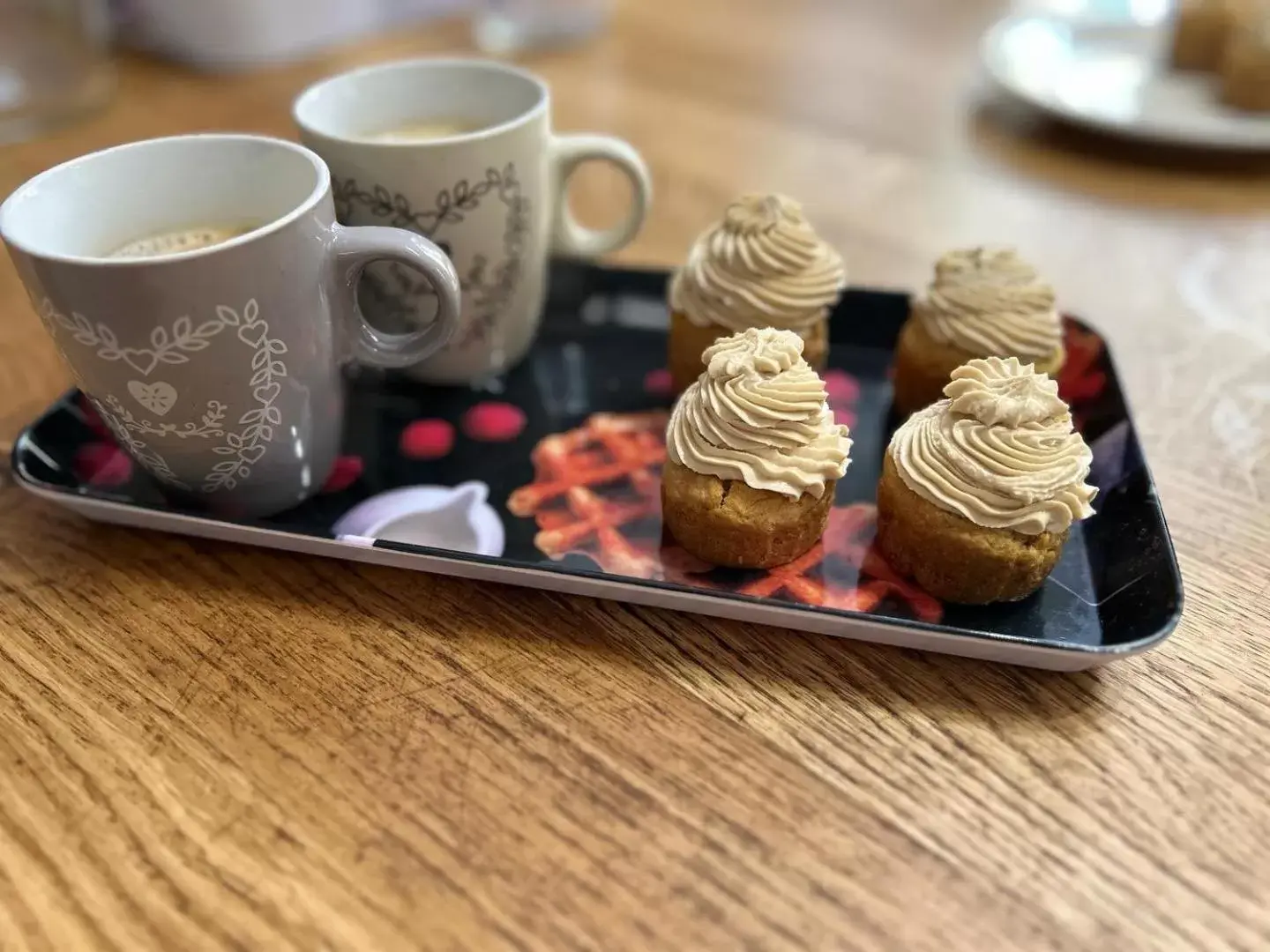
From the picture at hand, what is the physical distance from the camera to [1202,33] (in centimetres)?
152

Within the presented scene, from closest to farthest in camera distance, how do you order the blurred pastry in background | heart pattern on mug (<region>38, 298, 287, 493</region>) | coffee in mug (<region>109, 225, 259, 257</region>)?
heart pattern on mug (<region>38, 298, 287, 493</region>) < coffee in mug (<region>109, 225, 259, 257</region>) < the blurred pastry in background

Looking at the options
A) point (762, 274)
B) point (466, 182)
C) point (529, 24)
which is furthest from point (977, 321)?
point (529, 24)

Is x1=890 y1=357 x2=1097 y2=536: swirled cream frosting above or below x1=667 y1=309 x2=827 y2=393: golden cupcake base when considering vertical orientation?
above

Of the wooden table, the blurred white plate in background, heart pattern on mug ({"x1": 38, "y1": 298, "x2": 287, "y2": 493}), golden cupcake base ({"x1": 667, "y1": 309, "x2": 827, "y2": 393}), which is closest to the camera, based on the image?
the wooden table

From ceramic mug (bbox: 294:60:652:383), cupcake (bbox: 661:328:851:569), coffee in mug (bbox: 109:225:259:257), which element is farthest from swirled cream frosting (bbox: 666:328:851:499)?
coffee in mug (bbox: 109:225:259:257)

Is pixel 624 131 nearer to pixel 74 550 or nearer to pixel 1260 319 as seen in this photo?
pixel 1260 319

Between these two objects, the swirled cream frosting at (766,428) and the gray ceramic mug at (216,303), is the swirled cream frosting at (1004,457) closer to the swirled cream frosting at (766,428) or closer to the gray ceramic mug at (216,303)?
the swirled cream frosting at (766,428)

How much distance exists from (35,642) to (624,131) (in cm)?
112

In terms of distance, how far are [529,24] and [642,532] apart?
136 cm

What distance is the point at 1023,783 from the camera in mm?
599

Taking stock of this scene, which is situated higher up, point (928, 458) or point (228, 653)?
point (928, 458)

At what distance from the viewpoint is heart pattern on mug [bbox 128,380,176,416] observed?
67cm

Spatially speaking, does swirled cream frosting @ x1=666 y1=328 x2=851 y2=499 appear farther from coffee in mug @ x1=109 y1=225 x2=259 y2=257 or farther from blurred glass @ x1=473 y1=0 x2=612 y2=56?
blurred glass @ x1=473 y1=0 x2=612 y2=56

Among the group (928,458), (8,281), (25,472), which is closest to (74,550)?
(25,472)
